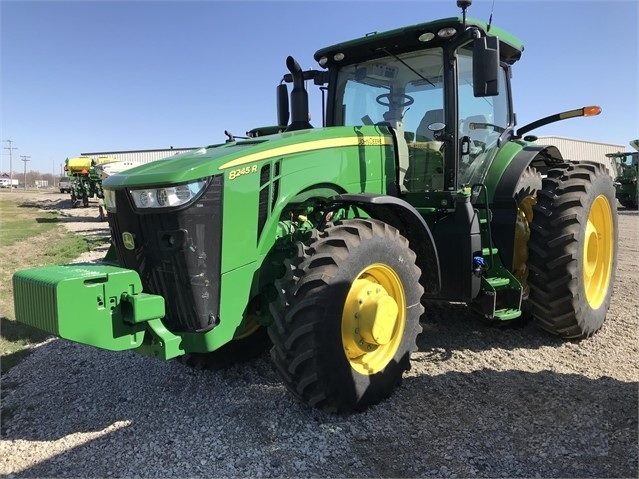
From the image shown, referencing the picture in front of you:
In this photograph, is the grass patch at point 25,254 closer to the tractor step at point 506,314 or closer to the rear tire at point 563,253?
the tractor step at point 506,314

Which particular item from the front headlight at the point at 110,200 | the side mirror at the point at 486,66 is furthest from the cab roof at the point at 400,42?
the front headlight at the point at 110,200

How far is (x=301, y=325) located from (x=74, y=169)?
2783 centimetres

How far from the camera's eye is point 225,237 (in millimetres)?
3068

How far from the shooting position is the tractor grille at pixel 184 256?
9.68 feet

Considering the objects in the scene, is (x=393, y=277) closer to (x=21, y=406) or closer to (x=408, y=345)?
(x=408, y=345)

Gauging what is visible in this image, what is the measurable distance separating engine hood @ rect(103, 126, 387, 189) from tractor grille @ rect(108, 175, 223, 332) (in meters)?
0.10

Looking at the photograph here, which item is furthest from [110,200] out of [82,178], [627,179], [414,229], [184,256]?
[82,178]

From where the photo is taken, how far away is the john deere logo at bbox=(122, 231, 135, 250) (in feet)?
10.2

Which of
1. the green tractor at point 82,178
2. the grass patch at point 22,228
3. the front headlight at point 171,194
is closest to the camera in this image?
the front headlight at point 171,194

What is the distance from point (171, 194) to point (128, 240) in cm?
48

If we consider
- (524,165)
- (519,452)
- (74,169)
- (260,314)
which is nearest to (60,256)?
(260,314)

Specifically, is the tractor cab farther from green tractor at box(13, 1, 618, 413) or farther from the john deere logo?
the john deere logo

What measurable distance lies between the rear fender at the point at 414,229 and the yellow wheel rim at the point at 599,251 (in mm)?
1953

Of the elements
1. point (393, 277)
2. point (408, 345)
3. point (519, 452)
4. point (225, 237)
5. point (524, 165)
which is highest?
point (524, 165)
